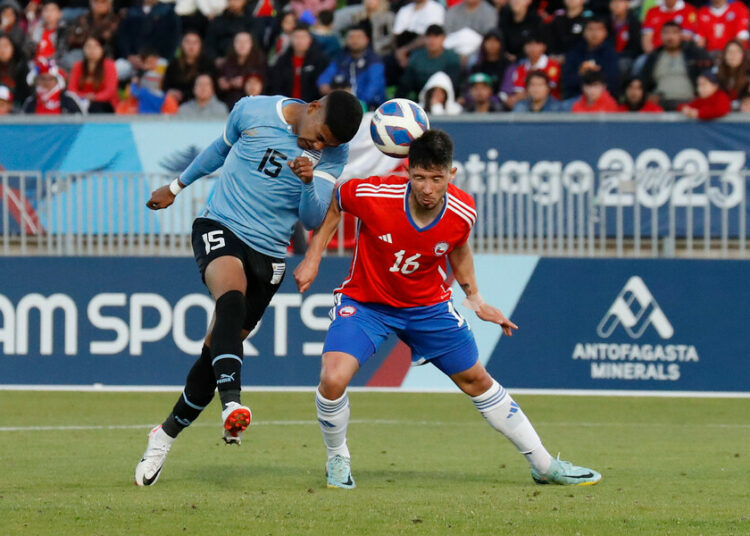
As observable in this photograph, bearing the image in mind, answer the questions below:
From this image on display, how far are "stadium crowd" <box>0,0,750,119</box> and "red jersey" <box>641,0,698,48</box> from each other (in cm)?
2

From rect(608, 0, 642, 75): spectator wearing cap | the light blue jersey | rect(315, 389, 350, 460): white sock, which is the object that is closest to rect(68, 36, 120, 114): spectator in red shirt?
rect(608, 0, 642, 75): spectator wearing cap

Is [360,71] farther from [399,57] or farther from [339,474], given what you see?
[339,474]

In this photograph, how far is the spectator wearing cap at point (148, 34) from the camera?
20.4 meters

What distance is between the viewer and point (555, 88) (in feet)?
58.4

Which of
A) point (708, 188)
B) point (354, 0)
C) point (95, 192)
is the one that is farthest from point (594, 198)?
point (354, 0)

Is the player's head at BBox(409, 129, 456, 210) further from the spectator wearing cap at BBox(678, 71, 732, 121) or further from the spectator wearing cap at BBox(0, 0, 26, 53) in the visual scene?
the spectator wearing cap at BBox(0, 0, 26, 53)

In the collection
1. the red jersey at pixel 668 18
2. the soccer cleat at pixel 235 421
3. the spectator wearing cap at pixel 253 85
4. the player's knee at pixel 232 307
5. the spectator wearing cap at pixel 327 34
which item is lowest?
the spectator wearing cap at pixel 253 85

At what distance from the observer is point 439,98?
1681 cm

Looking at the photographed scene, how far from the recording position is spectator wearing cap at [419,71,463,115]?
1680 cm

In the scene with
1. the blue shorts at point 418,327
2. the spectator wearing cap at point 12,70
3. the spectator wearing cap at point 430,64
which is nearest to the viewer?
the blue shorts at point 418,327

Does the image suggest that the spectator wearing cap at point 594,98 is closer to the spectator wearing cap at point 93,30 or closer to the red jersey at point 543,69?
the red jersey at point 543,69

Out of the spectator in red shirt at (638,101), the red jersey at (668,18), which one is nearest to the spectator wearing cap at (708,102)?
the spectator in red shirt at (638,101)

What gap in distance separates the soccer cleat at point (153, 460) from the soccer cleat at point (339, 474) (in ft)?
3.34

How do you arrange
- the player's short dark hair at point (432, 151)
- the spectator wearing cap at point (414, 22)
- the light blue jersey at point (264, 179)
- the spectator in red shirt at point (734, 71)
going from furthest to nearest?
the spectator wearing cap at point (414, 22) → the spectator in red shirt at point (734, 71) → the light blue jersey at point (264, 179) → the player's short dark hair at point (432, 151)
